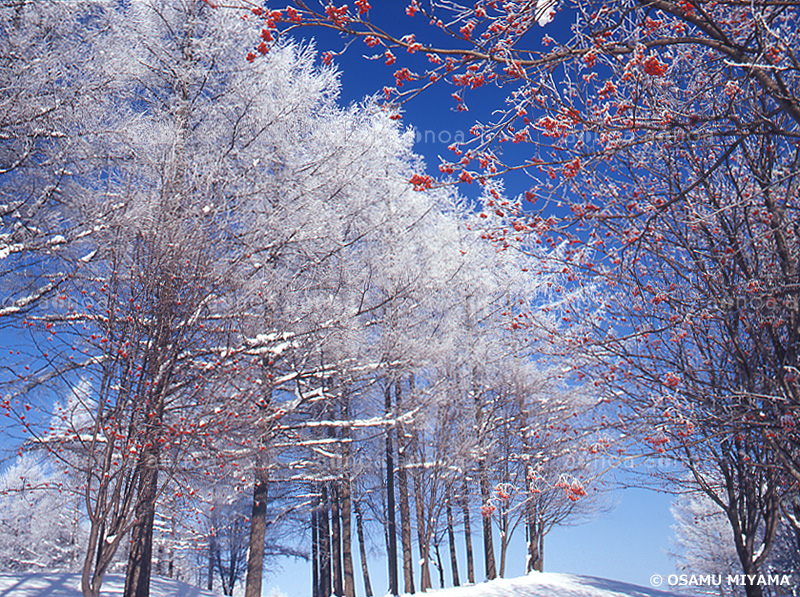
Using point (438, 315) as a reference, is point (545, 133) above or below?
below

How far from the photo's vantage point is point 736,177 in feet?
16.9

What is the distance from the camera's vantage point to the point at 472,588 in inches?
446

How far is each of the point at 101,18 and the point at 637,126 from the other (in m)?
8.59

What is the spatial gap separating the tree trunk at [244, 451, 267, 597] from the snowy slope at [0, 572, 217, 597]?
238 cm

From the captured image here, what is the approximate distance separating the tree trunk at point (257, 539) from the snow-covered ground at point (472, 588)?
2400mm

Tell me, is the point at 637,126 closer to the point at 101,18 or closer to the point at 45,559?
the point at 101,18

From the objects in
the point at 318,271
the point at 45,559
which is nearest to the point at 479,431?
the point at 318,271

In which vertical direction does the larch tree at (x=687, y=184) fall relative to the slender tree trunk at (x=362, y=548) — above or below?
Answer: above

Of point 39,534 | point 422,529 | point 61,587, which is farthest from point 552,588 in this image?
point 39,534

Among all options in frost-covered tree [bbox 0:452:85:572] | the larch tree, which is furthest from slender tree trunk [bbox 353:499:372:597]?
frost-covered tree [bbox 0:452:85:572]

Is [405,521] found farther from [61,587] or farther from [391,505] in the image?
[61,587]

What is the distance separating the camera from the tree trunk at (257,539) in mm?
8883

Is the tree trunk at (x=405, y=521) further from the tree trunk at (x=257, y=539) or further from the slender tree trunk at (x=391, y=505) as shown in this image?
the tree trunk at (x=257, y=539)

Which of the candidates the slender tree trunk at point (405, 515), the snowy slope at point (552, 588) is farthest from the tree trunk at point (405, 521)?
the snowy slope at point (552, 588)
